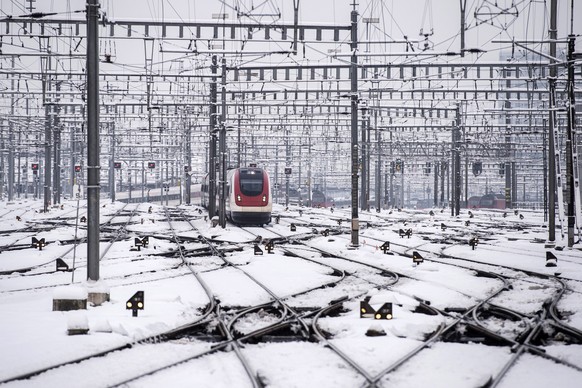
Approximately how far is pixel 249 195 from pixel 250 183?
2.05 feet

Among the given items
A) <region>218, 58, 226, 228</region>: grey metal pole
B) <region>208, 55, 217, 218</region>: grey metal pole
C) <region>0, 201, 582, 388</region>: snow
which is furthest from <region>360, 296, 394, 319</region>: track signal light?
<region>208, 55, 217, 218</region>: grey metal pole

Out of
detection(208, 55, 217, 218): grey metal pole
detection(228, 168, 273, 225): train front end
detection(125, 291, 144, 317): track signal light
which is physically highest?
detection(208, 55, 217, 218): grey metal pole

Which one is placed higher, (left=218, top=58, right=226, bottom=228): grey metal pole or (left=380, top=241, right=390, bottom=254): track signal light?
(left=218, top=58, right=226, bottom=228): grey metal pole

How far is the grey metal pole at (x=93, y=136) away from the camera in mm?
10984

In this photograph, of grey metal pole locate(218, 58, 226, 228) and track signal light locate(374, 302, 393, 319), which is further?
grey metal pole locate(218, 58, 226, 228)

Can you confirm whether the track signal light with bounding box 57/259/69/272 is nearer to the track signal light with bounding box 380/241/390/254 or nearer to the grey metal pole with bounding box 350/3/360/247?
the grey metal pole with bounding box 350/3/360/247

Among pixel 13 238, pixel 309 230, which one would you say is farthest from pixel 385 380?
pixel 309 230

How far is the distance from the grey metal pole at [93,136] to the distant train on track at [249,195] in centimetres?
2106

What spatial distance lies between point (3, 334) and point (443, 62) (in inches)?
930

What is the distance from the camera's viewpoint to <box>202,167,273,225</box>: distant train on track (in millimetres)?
32406

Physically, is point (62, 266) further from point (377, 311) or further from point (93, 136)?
point (377, 311)

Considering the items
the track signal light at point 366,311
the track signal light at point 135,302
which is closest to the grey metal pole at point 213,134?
the track signal light at point 135,302

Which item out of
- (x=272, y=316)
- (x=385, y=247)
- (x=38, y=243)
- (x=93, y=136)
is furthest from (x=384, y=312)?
(x=38, y=243)

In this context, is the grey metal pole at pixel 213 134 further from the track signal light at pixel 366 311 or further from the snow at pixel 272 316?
the track signal light at pixel 366 311
